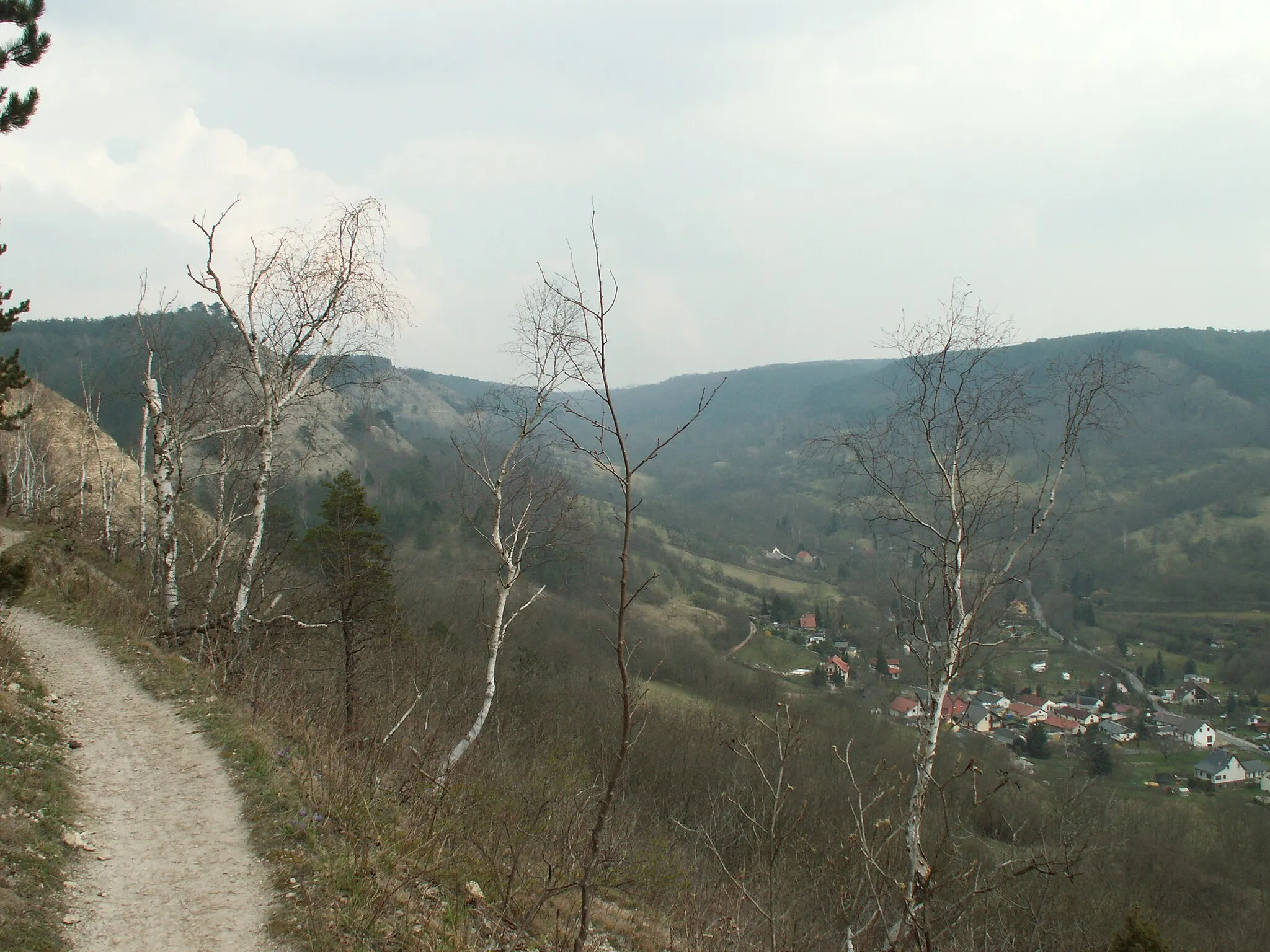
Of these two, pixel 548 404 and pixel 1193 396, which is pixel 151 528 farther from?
pixel 1193 396

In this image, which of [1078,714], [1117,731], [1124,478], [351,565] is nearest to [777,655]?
[1078,714]

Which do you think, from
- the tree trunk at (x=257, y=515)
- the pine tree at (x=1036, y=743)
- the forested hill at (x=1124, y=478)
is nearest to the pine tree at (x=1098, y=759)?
the pine tree at (x=1036, y=743)

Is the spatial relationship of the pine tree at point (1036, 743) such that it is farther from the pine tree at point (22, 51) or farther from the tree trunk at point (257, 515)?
the pine tree at point (22, 51)

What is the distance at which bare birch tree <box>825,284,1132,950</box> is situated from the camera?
696cm

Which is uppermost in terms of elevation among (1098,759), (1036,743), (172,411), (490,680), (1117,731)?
(172,411)

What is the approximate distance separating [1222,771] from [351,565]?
51.5 metres

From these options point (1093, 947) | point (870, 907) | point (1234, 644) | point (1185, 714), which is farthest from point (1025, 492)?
point (1234, 644)

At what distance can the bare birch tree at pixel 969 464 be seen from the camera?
22.8 feet

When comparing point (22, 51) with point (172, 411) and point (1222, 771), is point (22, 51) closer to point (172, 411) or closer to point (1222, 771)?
point (172, 411)

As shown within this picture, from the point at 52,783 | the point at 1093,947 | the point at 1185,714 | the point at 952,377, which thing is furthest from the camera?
the point at 1185,714

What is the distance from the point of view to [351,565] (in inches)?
650

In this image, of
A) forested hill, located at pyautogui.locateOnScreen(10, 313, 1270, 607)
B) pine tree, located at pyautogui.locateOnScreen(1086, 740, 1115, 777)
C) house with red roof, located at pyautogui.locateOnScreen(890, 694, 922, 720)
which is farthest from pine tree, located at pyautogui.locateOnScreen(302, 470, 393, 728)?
pine tree, located at pyautogui.locateOnScreen(1086, 740, 1115, 777)

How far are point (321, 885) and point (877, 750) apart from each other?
33646 millimetres

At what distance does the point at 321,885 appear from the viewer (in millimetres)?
5234
